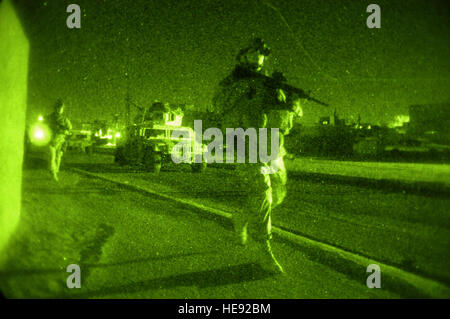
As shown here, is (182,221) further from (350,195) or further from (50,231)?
(350,195)

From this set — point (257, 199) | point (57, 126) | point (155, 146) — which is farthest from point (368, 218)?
point (155, 146)

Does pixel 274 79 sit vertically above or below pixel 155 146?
above

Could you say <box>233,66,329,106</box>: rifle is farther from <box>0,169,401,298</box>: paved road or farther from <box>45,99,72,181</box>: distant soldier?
<box>45,99,72,181</box>: distant soldier

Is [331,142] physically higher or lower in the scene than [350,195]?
higher

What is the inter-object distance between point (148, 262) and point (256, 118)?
191cm

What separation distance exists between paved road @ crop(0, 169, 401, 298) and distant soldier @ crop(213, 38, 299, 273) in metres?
0.39

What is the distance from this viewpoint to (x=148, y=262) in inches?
161

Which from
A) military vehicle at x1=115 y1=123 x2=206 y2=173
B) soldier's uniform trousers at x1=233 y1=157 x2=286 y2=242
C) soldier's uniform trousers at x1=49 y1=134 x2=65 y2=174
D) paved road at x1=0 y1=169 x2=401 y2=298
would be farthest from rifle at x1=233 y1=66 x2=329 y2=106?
military vehicle at x1=115 y1=123 x2=206 y2=173

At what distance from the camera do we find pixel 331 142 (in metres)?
39.7

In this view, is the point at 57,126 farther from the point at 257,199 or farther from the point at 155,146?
the point at 257,199

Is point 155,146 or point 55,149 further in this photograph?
point 155,146
